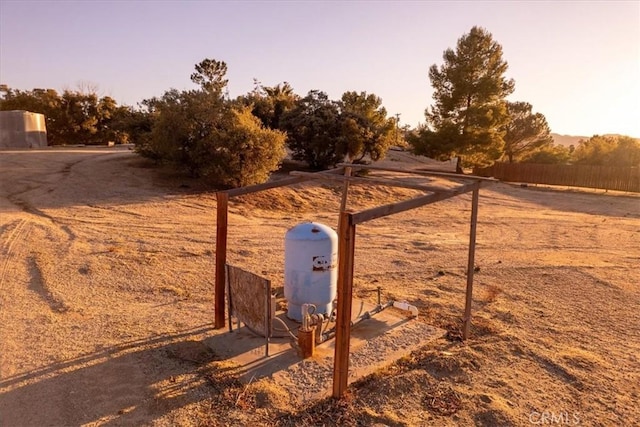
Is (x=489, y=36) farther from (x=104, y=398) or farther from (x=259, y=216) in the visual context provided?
(x=104, y=398)

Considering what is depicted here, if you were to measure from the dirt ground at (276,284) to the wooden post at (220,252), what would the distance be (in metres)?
0.33

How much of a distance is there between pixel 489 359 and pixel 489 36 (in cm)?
3275

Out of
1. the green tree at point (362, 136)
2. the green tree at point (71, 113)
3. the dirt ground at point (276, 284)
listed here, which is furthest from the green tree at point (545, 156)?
the green tree at point (71, 113)

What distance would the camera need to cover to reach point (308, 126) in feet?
82.1

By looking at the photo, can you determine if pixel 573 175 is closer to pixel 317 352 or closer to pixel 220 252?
pixel 317 352

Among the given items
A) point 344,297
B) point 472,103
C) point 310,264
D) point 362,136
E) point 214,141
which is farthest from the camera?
point 472,103

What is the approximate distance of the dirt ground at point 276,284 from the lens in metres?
4.74

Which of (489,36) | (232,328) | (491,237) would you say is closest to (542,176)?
(489,36)

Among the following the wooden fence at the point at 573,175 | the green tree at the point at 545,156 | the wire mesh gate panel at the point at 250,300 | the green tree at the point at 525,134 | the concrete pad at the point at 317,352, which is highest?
the green tree at the point at 525,134

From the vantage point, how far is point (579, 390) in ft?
17.3

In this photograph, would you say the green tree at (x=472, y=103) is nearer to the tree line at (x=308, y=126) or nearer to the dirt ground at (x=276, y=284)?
the tree line at (x=308, y=126)

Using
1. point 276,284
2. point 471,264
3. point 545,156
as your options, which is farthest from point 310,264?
point 545,156

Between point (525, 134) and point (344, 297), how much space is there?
4382 centimetres

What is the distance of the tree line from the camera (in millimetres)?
18188
